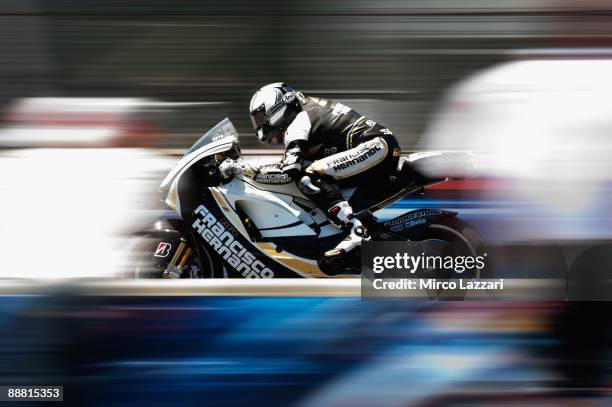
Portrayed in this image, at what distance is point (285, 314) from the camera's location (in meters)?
3.13

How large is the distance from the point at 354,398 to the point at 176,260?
4.03 ft

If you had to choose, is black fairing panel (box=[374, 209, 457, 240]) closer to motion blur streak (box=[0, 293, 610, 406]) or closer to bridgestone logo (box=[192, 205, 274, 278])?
bridgestone logo (box=[192, 205, 274, 278])

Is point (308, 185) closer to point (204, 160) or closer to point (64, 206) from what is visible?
point (204, 160)

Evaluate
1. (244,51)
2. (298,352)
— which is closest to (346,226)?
(298,352)

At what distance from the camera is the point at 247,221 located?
13.1 feet

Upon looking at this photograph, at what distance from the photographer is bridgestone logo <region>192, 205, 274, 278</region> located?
156 inches

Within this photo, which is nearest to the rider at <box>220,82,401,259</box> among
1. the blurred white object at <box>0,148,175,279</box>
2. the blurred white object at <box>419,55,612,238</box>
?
the blurred white object at <box>0,148,175,279</box>

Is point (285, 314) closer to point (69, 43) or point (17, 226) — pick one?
point (17, 226)

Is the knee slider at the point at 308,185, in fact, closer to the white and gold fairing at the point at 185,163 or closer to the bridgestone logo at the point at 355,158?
the bridgestone logo at the point at 355,158

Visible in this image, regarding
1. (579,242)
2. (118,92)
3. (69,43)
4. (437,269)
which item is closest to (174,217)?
(118,92)

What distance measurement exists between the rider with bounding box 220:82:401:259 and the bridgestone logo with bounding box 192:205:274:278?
0.93 feet

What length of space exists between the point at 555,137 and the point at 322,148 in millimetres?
1567

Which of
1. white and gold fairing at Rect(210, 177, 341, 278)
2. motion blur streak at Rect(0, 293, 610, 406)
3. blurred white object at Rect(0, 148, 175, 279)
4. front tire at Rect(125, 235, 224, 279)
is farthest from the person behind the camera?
white and gold fairing at Rect(210, 177, 341, 278)

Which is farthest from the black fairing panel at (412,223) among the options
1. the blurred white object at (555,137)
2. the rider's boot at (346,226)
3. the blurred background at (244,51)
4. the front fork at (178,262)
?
the front fork at (178,262)
